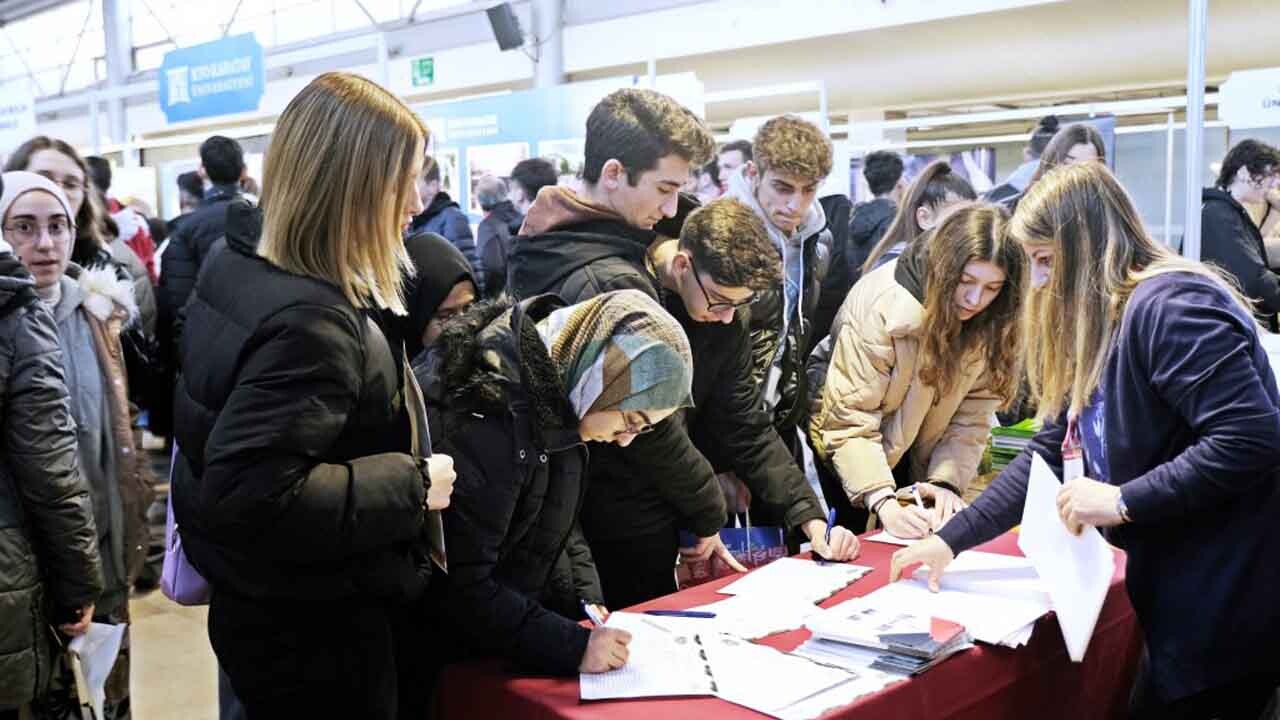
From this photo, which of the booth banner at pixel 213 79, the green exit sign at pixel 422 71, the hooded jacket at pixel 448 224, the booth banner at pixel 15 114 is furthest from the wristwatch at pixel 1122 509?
the green exit sign at pixel 422 71

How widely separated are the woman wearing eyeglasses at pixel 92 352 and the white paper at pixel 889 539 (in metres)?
1.66

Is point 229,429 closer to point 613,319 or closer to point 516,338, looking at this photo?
point 516,338

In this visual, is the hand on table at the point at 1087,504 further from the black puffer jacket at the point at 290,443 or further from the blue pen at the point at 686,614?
the black puffer jacket at the point at 290,443

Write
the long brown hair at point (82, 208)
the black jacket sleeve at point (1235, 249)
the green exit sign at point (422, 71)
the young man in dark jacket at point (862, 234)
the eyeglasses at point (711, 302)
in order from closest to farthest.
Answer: the eyeglasses at point (711, 302) < the long brown hair at point (82, 208) < the black jacket sleeve at point (1235, 249) < the young man in dark jacket at point (862, 234) < the green exit sign at point (422, 71)

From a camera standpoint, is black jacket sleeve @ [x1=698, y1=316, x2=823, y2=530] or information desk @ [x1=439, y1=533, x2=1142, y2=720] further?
black jacket sleeve @ [x1=698, y1=316, x2=823, y2=530]

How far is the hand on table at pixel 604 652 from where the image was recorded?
1.58 metres

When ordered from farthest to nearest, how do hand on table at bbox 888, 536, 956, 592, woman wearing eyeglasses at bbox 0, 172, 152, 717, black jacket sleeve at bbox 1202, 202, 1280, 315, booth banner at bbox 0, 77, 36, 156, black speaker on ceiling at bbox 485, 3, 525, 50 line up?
black speaker on ceiling at bbox 485, 3, 525, 50
booth banner at bbox 0, 77, 36, 156
black jacket sleeve at bbox 1202, 202, 1280, 315
woman wearing eyeglasses at bbox 0, 172, 152, 717
hand on table at bbox 888, 536, 956, 592

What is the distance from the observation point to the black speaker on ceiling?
33.4ft

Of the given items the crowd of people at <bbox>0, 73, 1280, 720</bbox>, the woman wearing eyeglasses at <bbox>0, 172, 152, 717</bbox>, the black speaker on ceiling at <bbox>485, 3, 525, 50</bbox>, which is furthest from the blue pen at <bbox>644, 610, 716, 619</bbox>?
the black speaker on ceiling at <bbox>485, 3, 525, 50</bbox>

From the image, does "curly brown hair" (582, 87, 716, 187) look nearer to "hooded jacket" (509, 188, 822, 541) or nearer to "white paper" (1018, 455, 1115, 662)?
"hooded jacket" (509, 188, 822, 541)

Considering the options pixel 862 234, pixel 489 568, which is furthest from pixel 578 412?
pixel 862 234

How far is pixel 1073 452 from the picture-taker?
2.01 m

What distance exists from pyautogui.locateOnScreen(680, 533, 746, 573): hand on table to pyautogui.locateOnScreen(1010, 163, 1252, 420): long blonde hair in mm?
756

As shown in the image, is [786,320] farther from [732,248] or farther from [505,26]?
[505,26]
